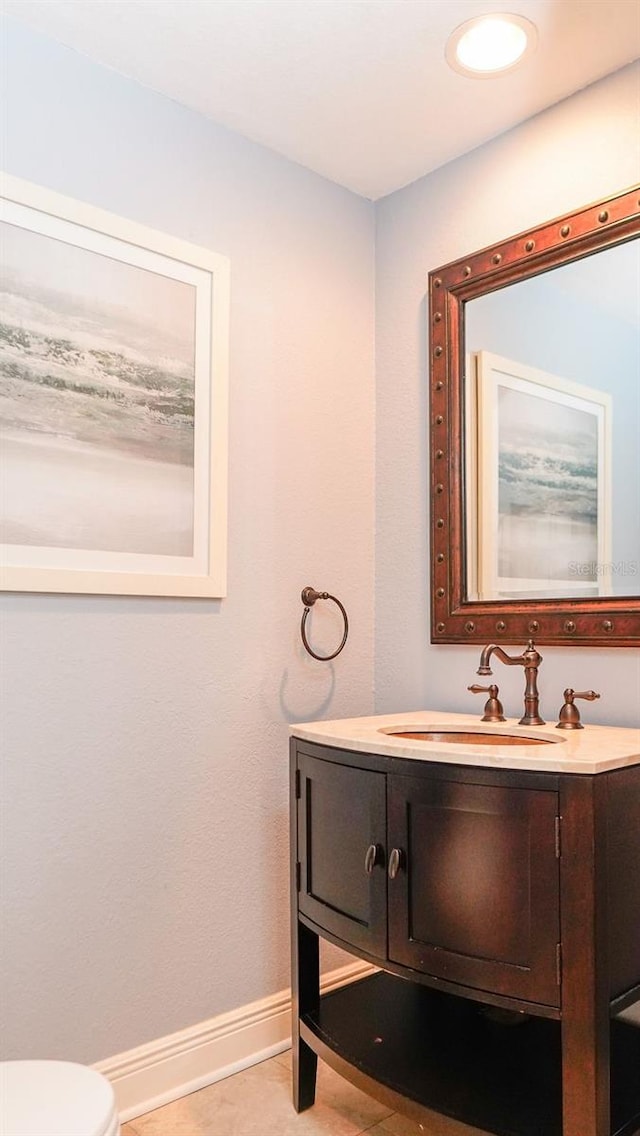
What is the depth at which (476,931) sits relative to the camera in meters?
1.36

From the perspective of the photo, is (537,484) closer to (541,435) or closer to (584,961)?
(541,435)

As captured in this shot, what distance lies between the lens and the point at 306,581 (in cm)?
218

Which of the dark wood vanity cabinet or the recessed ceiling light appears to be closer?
the dark wood vanity cabinet

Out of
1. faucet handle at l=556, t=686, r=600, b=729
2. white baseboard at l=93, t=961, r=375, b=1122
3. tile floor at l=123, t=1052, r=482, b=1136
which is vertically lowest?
tile floor at l=123, t=1052, r=482, b=1136

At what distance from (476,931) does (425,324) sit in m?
1.56

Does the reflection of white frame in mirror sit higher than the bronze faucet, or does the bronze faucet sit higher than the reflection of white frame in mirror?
the reflection of white frame in mirror

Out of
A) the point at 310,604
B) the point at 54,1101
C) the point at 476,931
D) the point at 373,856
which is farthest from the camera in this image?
the point at 310,604

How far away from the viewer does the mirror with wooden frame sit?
1.74 m

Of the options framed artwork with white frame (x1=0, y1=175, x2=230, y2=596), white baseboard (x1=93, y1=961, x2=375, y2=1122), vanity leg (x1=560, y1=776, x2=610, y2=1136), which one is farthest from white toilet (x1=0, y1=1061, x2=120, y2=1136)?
framed artwork with white frame (x1=0, y1=175, x2=230, y2=596)

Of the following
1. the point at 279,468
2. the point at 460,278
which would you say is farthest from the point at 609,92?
the point at 279,468

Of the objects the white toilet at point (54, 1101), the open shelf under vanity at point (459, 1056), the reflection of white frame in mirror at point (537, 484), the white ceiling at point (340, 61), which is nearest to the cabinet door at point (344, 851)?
the open shelf under vanity at point (459, 1056)

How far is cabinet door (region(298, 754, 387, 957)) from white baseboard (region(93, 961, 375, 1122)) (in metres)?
0.42

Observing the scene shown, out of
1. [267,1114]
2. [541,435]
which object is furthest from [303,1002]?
[541,435]

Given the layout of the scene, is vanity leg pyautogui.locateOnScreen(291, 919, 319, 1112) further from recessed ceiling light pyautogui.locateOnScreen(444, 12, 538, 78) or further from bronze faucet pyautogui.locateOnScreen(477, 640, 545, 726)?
A: recessed ceiling light pyautogui.locateOnScreen(444, 12, 538, 78)
